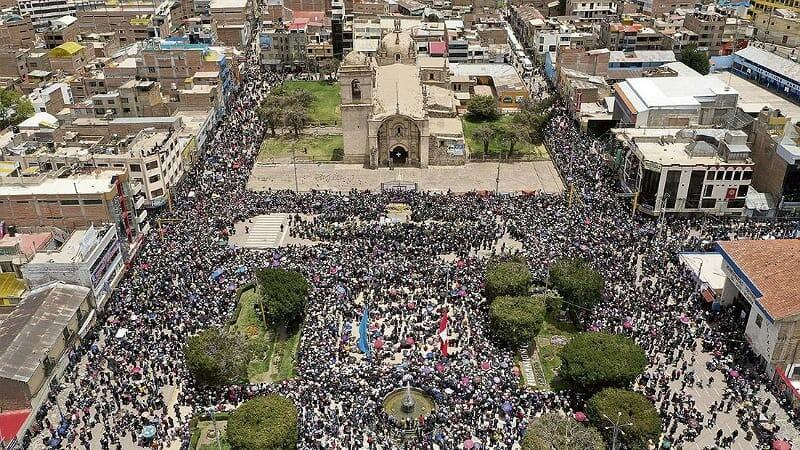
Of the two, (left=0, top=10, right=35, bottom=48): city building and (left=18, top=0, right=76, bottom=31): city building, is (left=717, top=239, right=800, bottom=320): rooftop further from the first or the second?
(left=18, top=0, right=76, bottom=31): city building

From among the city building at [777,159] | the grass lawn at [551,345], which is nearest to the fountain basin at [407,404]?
the grass lawn at [551,345]

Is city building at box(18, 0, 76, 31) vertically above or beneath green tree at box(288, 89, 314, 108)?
above

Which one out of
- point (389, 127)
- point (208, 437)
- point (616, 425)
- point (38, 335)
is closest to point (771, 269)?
point (616, 425)

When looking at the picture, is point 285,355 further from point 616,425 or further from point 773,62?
point 773,62

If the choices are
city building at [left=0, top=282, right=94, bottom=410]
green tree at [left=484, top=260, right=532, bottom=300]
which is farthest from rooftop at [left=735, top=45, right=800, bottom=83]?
city building at [left=0, top=282, right=94, bottom=410]

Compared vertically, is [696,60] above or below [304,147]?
above

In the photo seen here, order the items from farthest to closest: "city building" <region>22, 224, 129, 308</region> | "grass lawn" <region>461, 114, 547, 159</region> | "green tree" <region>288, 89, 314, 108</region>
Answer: "green tree" <region>288, 89, 314, 108</region> < "grass lawn" <region>461, 114, 547, 159</region> < "city building" <region>22, 224, 129, 308</region>

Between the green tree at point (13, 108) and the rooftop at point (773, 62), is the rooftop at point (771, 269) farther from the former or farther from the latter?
the green tree at point (13, 108)
